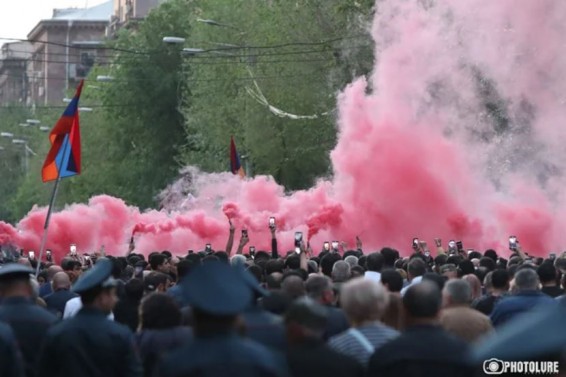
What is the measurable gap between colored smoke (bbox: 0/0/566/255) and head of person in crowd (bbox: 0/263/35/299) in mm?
26139

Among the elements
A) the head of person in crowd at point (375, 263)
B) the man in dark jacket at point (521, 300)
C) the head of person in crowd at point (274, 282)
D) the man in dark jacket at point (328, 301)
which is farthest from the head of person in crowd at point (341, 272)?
the man in dark jacket at point (328, 301)

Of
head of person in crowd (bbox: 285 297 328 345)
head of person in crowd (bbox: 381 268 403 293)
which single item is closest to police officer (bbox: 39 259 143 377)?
head of person in crowd (bbox: 285 297 328 345)

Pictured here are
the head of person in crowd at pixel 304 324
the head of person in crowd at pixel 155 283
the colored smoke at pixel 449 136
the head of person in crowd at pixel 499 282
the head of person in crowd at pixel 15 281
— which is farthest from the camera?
the colored smoke at pixel 449 136

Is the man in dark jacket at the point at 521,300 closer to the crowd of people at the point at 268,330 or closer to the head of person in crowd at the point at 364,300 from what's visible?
the crowd of people at the point at 268,330

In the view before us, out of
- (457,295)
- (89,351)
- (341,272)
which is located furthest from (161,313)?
(341,272)

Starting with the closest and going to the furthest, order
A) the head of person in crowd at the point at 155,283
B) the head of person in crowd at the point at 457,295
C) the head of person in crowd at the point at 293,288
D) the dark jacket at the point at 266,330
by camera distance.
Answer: the dark jacket at the point at 266,330, the head of person in crowd at the point at 457,295, the head of person in crowd at the point at 293,288, the head of person in crowd at the point at 155,283

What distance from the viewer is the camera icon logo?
6168 mm

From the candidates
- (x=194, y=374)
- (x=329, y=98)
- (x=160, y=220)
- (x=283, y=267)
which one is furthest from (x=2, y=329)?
(x=329, y=98)

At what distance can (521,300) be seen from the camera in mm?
10680

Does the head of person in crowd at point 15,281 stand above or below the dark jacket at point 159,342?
above

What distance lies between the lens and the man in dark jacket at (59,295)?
43.2 feet

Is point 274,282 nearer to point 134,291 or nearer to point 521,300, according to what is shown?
point 134,291

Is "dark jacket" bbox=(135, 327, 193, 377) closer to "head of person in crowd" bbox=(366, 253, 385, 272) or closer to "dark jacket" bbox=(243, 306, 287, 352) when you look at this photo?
"dark jacket" bbox=(243, 306, 287, 352)

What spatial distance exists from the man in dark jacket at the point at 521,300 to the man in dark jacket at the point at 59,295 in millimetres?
3793
